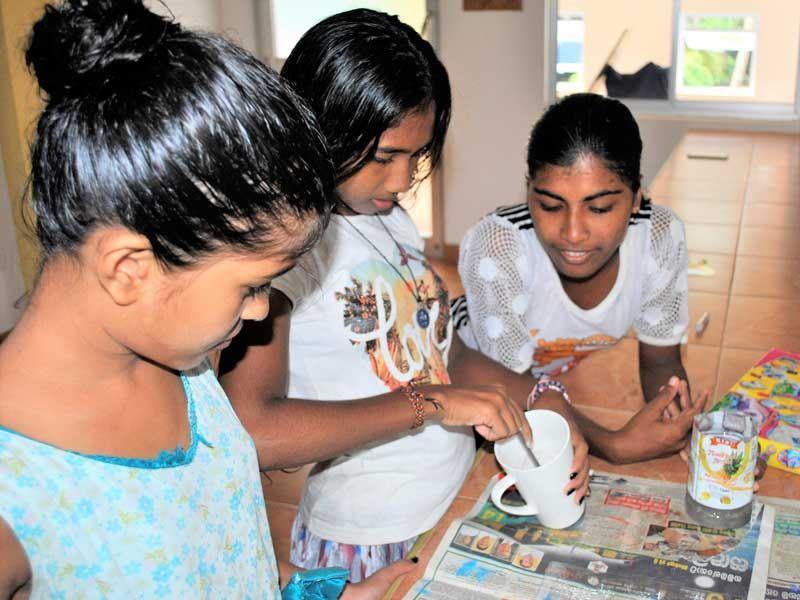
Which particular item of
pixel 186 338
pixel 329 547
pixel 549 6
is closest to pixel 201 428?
pixel 186 338

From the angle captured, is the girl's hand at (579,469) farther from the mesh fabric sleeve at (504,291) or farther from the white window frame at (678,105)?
the white window frame at (678,105)

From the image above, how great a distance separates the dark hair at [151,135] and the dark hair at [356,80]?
34 cm

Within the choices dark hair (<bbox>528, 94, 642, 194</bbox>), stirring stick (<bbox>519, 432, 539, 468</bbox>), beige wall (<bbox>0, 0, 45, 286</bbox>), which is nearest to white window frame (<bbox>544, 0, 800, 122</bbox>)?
beige wall (<bbox>0, 0, 45, 286</bbox>)

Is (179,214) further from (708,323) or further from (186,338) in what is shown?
(708,323)

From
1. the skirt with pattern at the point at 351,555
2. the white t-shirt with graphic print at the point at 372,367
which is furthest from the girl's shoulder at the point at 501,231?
the skirt with pattern at the point at 351,555

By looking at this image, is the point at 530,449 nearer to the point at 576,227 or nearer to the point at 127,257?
the point at 576,227

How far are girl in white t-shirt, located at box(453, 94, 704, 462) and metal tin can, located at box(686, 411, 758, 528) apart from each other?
0.16 metres

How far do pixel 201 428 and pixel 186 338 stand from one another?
0.62ft

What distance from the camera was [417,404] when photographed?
1.06 meters

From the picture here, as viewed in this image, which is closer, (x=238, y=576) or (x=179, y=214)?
(x=179, y=214)

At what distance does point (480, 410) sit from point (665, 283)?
567 mm

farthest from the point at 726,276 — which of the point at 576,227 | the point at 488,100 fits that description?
the point at 488,100

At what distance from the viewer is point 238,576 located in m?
0.83

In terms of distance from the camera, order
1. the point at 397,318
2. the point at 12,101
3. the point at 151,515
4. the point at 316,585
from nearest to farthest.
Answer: the point at 151,515 → the point at 316,585 → the point at 397,318 → the point at 12,101
